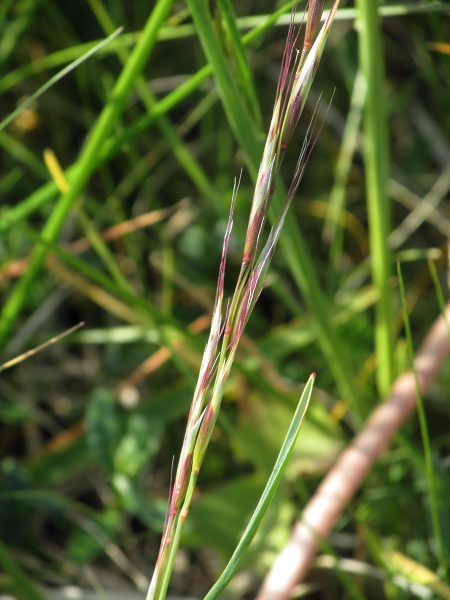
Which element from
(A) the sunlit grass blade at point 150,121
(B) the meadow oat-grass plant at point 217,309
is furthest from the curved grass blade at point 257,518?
(A) the sunlit grass blade at point 150,121

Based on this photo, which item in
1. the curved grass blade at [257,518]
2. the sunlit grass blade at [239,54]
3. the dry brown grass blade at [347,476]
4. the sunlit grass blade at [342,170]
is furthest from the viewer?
the sunlit grass blade at [342,170]

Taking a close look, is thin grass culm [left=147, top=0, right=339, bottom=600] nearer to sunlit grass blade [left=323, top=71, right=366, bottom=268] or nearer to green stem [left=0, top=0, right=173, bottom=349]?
green stem [left=0, top=0, right=173, bottom=349]

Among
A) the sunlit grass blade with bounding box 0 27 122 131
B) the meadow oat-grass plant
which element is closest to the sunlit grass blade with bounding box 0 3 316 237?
the meadow oat-grass plant

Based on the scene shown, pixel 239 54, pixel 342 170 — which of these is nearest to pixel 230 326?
pixel 239 54

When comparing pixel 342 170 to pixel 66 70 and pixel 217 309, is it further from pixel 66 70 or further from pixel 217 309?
pixel 217 309

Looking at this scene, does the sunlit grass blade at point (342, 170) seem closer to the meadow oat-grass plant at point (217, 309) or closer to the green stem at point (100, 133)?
the meadow oat-grass plant at point (217, 309)

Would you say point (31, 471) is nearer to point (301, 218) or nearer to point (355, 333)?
point (355, 333)
